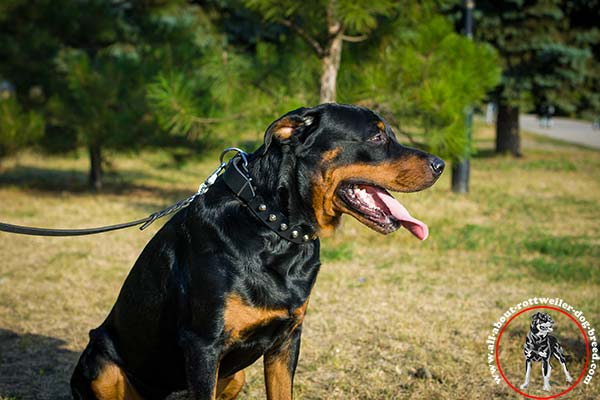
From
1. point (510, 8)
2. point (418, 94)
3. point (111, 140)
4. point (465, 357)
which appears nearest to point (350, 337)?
point (465, 357)

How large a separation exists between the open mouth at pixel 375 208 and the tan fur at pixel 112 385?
1.33 metres

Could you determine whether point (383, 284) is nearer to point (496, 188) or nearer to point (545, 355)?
point (545, 355)

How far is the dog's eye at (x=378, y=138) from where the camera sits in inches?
114

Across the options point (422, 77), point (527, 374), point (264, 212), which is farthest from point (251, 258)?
point (422, 77)

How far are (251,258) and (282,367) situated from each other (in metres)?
0.59

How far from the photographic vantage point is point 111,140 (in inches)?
389

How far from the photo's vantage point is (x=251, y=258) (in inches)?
104

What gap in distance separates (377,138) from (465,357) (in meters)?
1.90

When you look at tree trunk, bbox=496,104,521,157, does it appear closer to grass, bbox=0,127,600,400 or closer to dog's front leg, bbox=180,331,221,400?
grass, bbox=0,127,600,400

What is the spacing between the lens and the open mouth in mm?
2834

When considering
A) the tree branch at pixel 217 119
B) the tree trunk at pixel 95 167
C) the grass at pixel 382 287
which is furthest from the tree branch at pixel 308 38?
the tree trunk at pixel 95 167

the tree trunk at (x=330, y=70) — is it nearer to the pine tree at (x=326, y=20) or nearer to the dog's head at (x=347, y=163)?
the pine tree at (x=326, y=20)

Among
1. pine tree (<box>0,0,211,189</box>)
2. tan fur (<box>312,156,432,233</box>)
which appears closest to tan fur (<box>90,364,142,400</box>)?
tan fur (<box>312,156,432,233</box>)

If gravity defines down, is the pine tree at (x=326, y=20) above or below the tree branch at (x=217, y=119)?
above
